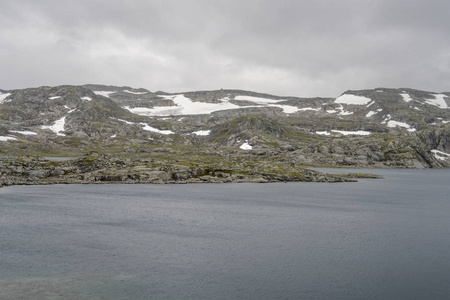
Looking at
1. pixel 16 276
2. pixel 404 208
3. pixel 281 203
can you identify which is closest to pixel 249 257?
pixel 16 276

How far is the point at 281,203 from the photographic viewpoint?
79875 millimetres

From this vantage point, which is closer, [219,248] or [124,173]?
[219,248]

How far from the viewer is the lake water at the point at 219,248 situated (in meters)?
32.2

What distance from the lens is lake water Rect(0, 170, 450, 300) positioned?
1268 inches

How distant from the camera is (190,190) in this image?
325ft

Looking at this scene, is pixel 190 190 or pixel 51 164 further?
pixel 51 164

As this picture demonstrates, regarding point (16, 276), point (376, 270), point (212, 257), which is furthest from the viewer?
point (212, 257)

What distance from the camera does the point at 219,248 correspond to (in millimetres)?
44812

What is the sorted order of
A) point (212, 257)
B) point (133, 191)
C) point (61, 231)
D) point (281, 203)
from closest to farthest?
point (212, 257) → point (61, 231) → point (281, 203) → point (133, 191)

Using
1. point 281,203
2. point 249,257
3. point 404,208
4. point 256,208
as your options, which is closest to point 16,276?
point 249,257

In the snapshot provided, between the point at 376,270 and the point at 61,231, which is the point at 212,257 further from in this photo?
the point at 61,231

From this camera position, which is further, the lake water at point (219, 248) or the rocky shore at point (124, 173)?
the rocky shore at point (124, 173)

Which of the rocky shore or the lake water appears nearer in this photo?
the lake water

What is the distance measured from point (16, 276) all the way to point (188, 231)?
24.0 meters
